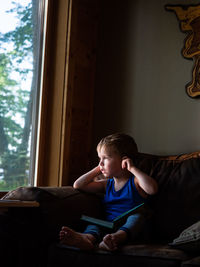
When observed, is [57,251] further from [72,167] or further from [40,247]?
[72,167]

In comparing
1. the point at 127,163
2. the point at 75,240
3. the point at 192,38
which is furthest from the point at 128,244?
the point at 192,38

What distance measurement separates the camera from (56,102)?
2.98 meters

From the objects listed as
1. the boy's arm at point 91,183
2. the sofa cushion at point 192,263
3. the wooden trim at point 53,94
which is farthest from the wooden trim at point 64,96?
the sofa cushion at point 192,263

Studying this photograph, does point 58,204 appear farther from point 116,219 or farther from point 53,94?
point 53,94

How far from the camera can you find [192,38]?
2736mm

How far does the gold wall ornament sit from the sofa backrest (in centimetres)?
53

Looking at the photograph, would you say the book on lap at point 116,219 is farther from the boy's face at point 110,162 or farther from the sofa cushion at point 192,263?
the sofa cushion at point 192,263

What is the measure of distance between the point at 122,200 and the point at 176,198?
29 cm

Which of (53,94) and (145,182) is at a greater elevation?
(53,94)

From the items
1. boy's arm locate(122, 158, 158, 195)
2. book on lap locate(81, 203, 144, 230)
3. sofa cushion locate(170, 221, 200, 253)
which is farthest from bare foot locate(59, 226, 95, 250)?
boy's arm locate(122, 158, 158, 195)

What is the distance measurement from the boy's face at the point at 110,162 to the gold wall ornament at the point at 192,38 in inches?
29.5

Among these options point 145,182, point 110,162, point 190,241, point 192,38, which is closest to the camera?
point 190,241

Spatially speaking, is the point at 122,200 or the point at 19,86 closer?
the point at 122,200

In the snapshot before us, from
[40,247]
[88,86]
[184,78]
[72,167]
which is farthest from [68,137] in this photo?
[40,247]
